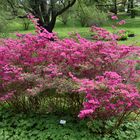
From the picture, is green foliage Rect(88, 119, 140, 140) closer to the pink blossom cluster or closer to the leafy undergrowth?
the leafy undergrowth

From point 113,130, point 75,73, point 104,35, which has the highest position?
point 104,35

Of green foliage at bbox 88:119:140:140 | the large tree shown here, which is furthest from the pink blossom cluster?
the large tree

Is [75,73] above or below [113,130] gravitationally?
above

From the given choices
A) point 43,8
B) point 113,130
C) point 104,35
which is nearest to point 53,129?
point 113,130

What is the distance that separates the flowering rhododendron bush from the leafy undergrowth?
240mm

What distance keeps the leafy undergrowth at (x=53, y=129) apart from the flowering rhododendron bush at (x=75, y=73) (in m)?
0.24

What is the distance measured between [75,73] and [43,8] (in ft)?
39.0

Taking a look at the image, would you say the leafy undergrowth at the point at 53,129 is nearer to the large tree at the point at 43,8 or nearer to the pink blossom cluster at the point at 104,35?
the pink blossom cluster at the point at 104,35

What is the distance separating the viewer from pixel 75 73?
473 centimetres

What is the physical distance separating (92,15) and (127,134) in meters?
12.7

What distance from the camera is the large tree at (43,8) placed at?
15.4m

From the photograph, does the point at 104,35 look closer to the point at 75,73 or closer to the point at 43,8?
the point at 75,73

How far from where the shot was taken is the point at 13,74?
4.90 meters

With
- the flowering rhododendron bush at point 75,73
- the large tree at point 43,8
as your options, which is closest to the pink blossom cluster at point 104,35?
the flowering rhododendron bush at point 75,73
